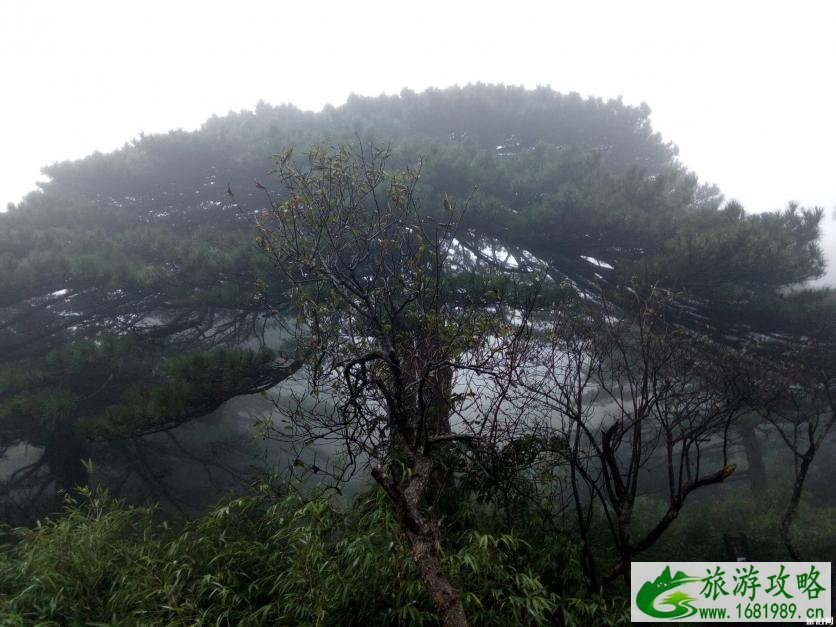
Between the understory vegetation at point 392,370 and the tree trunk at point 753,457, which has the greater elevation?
the understory vegetation at point 392,370

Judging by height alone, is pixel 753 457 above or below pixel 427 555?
below

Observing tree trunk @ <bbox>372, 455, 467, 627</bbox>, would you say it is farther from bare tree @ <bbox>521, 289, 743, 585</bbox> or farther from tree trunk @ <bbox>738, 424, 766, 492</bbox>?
tree trunk @ <bbox>738, 424, 766, 492</bbox>

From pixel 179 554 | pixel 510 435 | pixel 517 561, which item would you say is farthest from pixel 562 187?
pixel 179 554

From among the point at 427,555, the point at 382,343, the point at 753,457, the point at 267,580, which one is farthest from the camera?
the point at 753,457

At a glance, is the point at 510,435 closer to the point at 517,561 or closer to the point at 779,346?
the point at 517,561

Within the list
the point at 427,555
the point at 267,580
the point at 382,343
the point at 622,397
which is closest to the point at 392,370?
the point at 382,343

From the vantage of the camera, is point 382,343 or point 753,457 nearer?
point 382,343

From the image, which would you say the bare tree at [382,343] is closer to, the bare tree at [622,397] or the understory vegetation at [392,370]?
the understory vegetation at [392,370]

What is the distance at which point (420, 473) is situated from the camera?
2.41 m

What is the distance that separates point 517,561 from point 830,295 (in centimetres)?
533

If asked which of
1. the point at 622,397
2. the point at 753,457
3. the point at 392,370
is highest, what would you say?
the point at 392,370

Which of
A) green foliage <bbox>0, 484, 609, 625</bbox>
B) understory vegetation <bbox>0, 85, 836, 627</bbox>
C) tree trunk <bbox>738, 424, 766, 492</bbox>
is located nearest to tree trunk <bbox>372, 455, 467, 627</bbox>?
understory vegetation <bbox>0, 85, 836, 627</bbox>

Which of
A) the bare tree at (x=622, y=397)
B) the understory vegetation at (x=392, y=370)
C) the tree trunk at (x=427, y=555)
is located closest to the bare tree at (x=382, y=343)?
the understory vegetation at (x=392, y=370)

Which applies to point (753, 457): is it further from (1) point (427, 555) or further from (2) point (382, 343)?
(1) point (427, 555)
